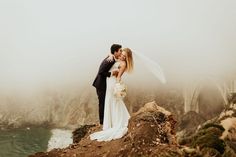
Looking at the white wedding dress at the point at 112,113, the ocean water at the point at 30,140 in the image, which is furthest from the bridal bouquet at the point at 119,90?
the ocean water at the point at 30,140

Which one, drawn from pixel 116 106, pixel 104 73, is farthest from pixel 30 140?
pixel 104 73

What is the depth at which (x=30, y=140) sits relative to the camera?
122 meters

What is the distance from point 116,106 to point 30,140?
106380mm

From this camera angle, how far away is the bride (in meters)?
17.9

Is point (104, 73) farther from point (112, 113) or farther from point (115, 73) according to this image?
point (112, 113)

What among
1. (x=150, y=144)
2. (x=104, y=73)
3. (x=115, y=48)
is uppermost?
(x=115, y=48)

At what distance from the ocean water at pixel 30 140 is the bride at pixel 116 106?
7962 centimetres

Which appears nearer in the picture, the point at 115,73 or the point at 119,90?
the point at 119,90

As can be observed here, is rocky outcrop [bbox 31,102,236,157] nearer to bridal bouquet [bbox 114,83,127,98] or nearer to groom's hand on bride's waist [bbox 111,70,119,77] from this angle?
bridal bouquet [bbox 114,83,127,98]

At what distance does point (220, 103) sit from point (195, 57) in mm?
42132

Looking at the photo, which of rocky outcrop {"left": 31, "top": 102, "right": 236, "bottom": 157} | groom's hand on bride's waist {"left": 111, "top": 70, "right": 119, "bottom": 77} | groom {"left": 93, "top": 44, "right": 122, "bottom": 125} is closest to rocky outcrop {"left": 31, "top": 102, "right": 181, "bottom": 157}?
rocky outcrop {"left": 31, "top": 102, "right": 236, "bottom": 157}

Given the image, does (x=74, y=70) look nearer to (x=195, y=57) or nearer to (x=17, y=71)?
(x=17, y=71)

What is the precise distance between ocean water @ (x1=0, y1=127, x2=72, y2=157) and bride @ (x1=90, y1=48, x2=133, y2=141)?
3135 inches

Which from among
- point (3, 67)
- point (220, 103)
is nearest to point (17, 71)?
point (3, 67)
